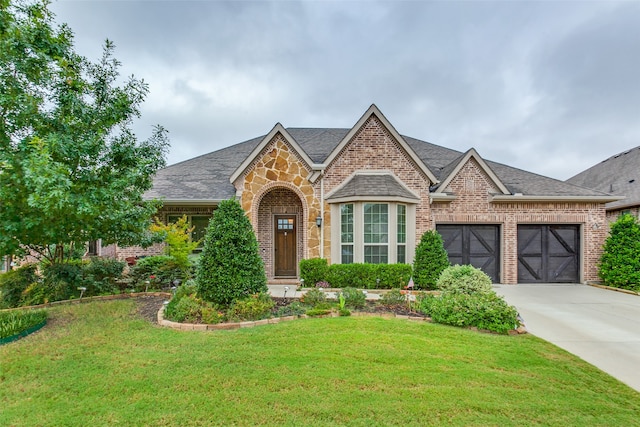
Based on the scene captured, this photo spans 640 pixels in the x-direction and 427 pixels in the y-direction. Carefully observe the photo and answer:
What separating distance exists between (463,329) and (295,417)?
417 centimetres

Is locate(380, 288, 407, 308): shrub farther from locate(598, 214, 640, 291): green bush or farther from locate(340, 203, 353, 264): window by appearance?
locate(598, 214, 640, 291): green bush

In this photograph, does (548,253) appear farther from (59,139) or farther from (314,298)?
(59,139)

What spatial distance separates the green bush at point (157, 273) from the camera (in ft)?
30.9

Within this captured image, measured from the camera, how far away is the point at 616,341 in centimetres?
552

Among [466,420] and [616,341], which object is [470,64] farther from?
[466,420]

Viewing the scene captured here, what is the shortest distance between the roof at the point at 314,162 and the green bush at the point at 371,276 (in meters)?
4.01

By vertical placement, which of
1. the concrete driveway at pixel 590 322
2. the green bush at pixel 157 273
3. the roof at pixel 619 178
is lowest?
the concrete driveway at pixel 590 322

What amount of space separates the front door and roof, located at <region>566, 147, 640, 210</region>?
48.4 ft

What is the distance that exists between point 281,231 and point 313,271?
3.13 m

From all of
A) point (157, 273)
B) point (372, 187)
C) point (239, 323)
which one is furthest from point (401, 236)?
point (157, 273)

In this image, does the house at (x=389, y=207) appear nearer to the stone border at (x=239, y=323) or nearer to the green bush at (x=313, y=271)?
the green bush at (x=313, y=271)

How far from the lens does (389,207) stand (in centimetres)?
1012

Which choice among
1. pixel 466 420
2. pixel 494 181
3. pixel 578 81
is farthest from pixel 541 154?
pixel 466 420

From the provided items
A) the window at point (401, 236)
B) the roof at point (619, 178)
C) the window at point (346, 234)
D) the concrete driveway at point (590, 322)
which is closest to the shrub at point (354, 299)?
the window at point (346, 234)
